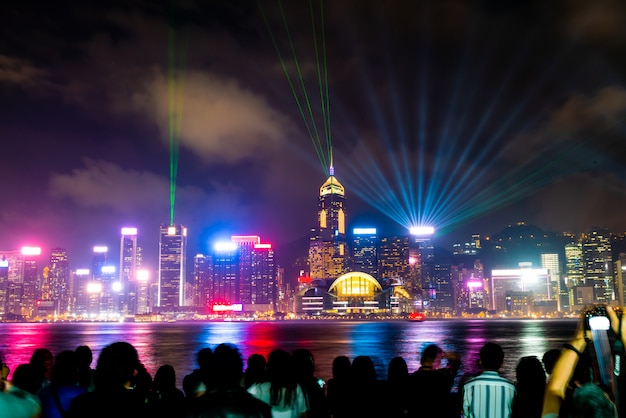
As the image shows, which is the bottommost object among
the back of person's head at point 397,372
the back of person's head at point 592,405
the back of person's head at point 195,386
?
the back of person's head at point 195,386

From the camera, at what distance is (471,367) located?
4859cm

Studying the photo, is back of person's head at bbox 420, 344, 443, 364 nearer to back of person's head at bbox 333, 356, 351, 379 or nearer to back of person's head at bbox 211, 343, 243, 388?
back of person's head at bbox 333, 356, 351, 379

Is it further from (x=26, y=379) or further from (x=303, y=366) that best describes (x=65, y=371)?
(x=303, y=366)

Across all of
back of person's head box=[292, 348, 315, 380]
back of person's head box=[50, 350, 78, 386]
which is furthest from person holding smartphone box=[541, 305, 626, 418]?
back of person's head box=[50, 350, 78, 386]

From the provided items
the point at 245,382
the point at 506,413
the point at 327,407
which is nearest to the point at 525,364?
the point at 506,413

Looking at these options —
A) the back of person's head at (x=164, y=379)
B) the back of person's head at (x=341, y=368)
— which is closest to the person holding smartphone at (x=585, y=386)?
the back of person's head at (x=341, y=368)

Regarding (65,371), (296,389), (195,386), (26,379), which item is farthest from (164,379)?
(296,389)

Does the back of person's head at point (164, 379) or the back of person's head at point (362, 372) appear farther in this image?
the back of person's head at point (164, 379)

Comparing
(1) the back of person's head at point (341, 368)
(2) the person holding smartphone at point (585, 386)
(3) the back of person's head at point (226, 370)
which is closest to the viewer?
(2) the person holding smartphone at point (585, 386)

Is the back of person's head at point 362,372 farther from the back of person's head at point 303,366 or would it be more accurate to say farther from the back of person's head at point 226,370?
the back of person's head at point 226,370

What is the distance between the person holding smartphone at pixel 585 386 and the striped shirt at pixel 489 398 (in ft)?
6.54

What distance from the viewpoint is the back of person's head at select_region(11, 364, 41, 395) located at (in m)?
6.83

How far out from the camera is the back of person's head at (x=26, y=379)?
6.83 m

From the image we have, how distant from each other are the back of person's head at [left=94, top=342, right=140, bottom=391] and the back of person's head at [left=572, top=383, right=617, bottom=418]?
3.51 meters
